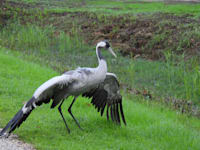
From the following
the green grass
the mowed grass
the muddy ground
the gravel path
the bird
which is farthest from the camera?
the green grass

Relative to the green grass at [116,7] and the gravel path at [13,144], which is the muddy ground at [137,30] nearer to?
the green grass at [116,7]

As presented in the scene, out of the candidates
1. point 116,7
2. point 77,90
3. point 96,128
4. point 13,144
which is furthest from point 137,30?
point 13,144

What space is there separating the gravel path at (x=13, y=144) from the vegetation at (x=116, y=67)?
0.14 meters

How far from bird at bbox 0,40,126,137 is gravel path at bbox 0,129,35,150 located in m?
0.09

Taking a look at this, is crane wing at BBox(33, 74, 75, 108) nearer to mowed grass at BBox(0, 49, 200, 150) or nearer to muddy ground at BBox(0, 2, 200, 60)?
mowed grass at BBox(0, 49, 200, 150)

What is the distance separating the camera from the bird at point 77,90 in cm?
585

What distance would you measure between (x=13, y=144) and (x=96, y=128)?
1640 mm

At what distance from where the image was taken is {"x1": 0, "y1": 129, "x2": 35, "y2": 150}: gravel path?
5.45m

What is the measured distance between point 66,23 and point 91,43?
370cm

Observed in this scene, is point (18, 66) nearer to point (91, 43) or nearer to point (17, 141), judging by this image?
point (17, 141)

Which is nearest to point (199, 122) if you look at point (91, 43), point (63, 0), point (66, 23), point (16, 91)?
point (16, 91)

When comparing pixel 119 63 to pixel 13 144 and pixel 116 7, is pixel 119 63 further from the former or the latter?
pixel 116 7

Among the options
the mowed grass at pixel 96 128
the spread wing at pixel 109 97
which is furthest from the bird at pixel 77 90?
the mowed grass at pixel 96 128

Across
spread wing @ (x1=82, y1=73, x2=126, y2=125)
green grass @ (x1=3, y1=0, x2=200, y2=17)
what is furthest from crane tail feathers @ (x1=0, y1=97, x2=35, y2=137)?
green grass @ (x1=3, y1=0, x2=200, y2=17)
